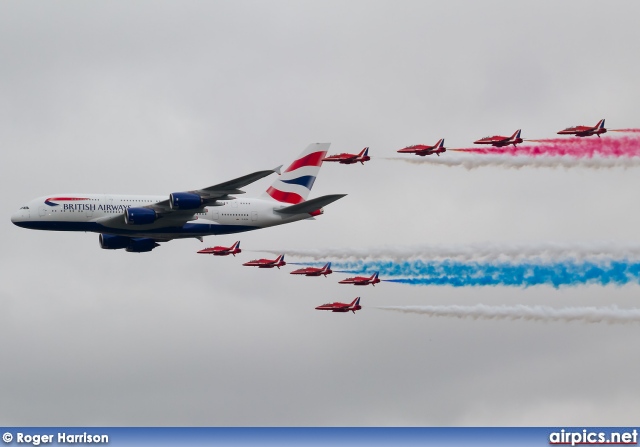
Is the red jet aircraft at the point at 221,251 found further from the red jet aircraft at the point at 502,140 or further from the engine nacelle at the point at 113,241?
the red jet aircraft at the point at 502,140

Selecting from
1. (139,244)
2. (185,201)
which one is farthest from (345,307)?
(139,244)

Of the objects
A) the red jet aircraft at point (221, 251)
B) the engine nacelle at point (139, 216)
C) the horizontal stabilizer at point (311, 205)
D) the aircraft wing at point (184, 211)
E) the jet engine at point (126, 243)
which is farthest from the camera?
the red jet aircraft at point (221, 251)

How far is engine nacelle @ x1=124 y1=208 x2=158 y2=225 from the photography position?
113 meters

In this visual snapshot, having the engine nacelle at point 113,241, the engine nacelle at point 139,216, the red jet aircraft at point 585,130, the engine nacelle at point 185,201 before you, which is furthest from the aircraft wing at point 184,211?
the red jet aircraft at point 585,130

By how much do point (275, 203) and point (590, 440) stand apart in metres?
46.2

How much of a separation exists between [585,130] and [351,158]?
19.3 metres

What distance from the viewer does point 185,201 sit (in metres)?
113

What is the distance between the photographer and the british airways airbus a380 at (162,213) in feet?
372

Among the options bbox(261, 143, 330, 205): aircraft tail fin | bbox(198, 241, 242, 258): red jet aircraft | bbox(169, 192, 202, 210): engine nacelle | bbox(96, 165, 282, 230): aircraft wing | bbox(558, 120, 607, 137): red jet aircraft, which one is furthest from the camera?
bbox(198, 241, 242, 258): red jet aircraft

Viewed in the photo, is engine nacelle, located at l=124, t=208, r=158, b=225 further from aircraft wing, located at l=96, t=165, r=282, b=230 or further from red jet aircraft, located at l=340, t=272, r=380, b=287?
red jet aircraft, located at l=340, t=272, r=380, b=287

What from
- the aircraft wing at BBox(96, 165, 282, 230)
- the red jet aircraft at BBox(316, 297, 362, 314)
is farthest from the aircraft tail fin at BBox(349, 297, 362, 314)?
the aircraft wing at BBox(96, 165, 282, 230)

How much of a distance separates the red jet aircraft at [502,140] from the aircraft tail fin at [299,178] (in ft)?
98.2

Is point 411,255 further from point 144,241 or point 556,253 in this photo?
point 144,241

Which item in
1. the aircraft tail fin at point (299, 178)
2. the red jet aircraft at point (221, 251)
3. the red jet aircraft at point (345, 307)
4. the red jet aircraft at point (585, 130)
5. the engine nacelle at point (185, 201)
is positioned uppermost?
the aircraft tail fin at point (299, 178)
